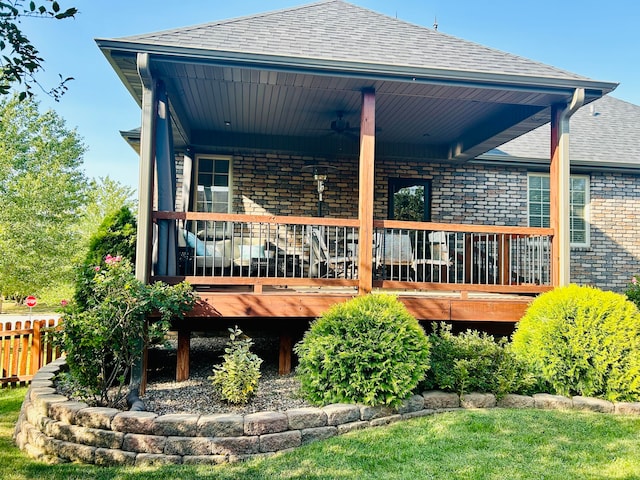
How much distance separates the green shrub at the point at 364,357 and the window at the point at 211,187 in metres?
4.61

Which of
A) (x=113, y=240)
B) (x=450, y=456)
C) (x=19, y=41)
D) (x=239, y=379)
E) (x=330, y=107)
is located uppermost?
(x=330, y=107)

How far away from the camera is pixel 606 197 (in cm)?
926

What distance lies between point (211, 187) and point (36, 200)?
11674mm

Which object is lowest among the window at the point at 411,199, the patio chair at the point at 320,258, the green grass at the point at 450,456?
the green grass at the point at 450,456

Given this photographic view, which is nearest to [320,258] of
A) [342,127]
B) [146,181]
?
[146,181]

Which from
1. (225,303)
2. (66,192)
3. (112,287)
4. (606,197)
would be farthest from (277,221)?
(66,192)

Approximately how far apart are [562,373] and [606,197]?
6212mm

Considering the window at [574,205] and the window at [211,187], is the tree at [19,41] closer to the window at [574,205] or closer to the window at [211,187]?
the window at [211,187]

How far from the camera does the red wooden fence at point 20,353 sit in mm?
6188

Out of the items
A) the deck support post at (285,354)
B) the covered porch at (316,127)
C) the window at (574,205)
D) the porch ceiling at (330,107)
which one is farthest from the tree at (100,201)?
the window at (574,205)

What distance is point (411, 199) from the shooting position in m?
9.09

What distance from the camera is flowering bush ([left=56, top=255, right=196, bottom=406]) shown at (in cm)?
405

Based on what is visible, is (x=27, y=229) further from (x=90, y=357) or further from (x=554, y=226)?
(x=554, y=226)

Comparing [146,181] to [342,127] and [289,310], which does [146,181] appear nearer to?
[289,310]
